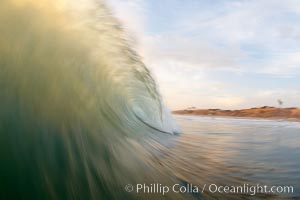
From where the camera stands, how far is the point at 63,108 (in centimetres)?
314

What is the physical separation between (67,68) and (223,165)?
6.76 feet

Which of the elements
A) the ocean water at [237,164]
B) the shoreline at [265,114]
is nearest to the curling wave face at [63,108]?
the ocean water at [237,164]

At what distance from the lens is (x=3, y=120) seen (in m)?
2.46

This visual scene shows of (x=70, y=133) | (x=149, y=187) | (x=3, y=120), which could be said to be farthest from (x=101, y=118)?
(x=3, y=120)

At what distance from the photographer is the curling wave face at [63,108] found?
240cm

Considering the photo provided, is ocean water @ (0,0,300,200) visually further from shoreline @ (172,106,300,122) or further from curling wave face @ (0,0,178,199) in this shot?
shoreline @ (172,106,300,122)

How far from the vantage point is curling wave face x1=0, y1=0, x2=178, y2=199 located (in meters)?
2.40

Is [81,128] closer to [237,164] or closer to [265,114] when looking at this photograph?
[237,164]

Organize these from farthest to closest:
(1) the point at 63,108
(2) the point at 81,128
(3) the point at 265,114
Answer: (3) the point at 265,114 < (2) the point at 81,128 < (1) the point at 63,108

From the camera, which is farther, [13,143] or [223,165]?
[223,165]

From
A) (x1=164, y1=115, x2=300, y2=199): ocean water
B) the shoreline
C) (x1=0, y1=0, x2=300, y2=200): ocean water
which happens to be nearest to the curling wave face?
(x1=0, y1=0, x2=300, y2=200): ocean water

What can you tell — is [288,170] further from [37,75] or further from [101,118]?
[37,75]

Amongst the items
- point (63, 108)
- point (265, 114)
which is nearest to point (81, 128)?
point (63, 108)

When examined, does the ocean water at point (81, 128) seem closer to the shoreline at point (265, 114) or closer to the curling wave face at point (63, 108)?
the curling wave face at point (63, 108)
